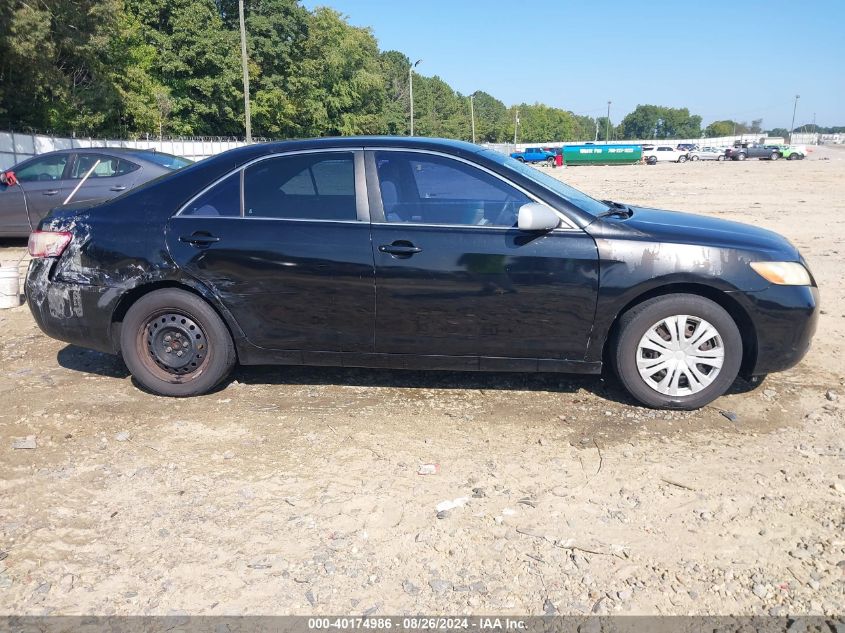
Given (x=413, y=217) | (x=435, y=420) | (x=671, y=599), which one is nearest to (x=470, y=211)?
(x=413, y=217)

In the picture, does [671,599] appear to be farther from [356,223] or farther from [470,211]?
[356,223]

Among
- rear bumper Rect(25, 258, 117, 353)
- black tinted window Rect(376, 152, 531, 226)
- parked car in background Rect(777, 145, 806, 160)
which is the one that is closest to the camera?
black tinted window Rect(376, 152, 531, 226)

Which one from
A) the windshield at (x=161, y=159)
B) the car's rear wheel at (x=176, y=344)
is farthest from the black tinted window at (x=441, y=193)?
the windshield at (x=161, y=159)

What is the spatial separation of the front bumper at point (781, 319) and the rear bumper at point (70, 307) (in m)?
4.07

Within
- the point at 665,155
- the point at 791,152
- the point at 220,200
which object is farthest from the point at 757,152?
the point at 220,200

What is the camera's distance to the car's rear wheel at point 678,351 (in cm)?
412

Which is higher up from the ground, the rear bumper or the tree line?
the tree line

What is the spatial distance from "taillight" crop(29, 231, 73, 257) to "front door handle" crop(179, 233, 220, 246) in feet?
2.84

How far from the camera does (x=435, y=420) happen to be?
13.8ft

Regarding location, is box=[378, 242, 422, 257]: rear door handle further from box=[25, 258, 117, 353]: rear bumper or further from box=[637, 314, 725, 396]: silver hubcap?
box=[25, 258, 117, 353]: rear bumper

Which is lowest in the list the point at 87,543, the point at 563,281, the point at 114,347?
the point at 87,543

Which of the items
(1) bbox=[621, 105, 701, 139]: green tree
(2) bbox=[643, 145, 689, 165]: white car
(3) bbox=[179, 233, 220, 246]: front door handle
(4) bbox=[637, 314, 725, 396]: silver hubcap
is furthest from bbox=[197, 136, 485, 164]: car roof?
(1) bbox=[621, 105, 701, 139]: green tree

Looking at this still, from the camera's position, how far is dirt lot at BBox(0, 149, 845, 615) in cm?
268

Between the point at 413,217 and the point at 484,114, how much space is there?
149m
